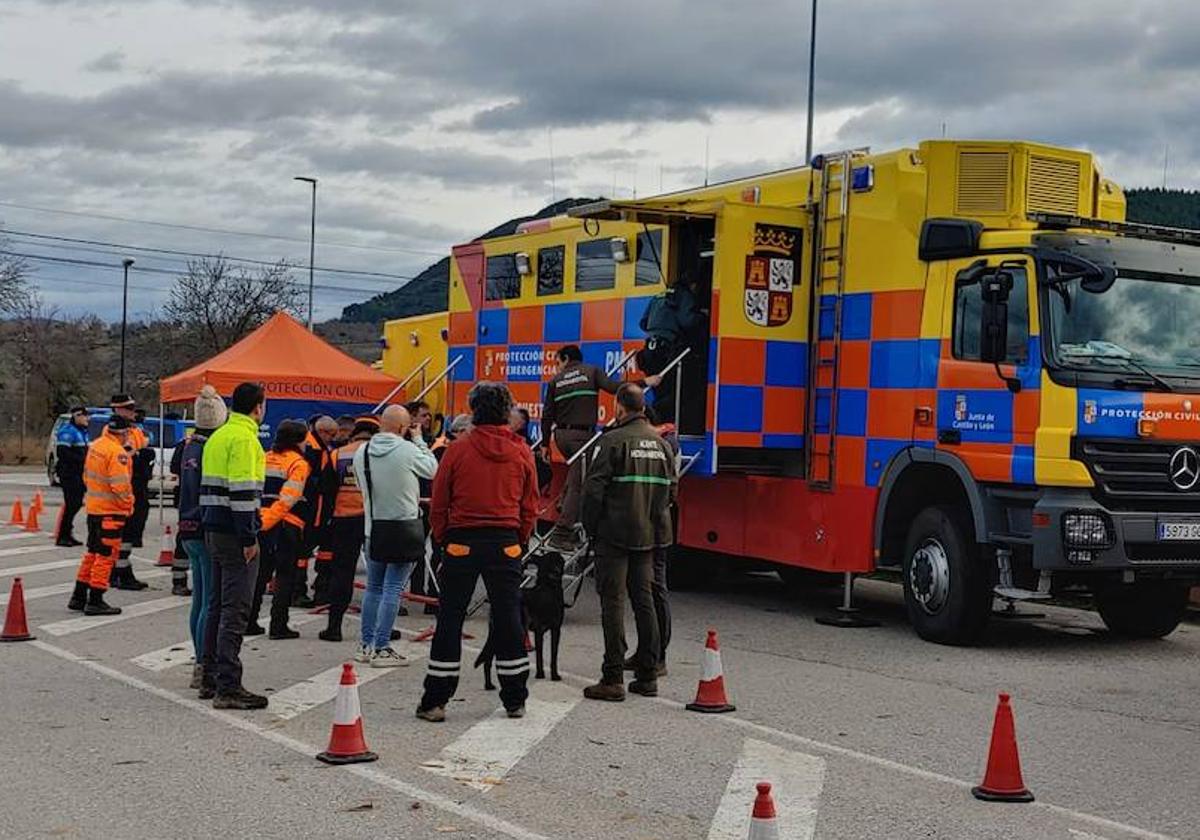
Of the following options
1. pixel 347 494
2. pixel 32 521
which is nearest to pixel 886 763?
pixel 347 494

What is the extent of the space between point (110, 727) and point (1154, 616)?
337 inches

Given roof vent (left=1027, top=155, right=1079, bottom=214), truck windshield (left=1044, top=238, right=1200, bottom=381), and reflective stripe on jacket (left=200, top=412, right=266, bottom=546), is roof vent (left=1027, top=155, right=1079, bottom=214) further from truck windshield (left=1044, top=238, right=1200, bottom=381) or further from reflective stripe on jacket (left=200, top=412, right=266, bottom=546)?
reflective stripe on jacket (left=200, top=412, right=266, bottom=546)

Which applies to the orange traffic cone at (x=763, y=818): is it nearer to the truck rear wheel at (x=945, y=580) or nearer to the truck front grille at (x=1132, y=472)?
the truck front grille at (x=1132, y=472)

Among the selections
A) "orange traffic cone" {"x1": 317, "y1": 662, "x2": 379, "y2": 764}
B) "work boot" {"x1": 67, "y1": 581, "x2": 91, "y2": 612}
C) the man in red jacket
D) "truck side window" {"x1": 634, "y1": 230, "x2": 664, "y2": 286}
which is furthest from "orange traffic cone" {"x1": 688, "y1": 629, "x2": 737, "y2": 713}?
"work boot" {"x1": 67, "y1": 581, "x2": 91, "y2": 612}

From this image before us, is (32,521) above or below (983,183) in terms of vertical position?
below

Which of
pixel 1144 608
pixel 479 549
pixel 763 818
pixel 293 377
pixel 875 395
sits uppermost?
pixel 293 377

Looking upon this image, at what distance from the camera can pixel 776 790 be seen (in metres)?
6.87

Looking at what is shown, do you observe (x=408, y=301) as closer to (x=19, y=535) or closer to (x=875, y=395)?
(x=19, y=535)

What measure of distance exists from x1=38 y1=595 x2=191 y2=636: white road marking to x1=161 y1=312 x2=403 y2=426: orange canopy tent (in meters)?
4.84

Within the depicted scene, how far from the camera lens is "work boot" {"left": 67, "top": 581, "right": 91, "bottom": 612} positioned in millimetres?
12891

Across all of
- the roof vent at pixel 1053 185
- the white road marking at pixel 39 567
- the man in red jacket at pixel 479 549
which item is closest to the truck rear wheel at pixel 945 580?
the roof vent at pixel 1053 185

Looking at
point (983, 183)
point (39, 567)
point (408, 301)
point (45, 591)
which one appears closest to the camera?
point (983, 183)

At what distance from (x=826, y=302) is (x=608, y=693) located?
200 inches

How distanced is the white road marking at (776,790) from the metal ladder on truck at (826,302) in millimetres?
5064
